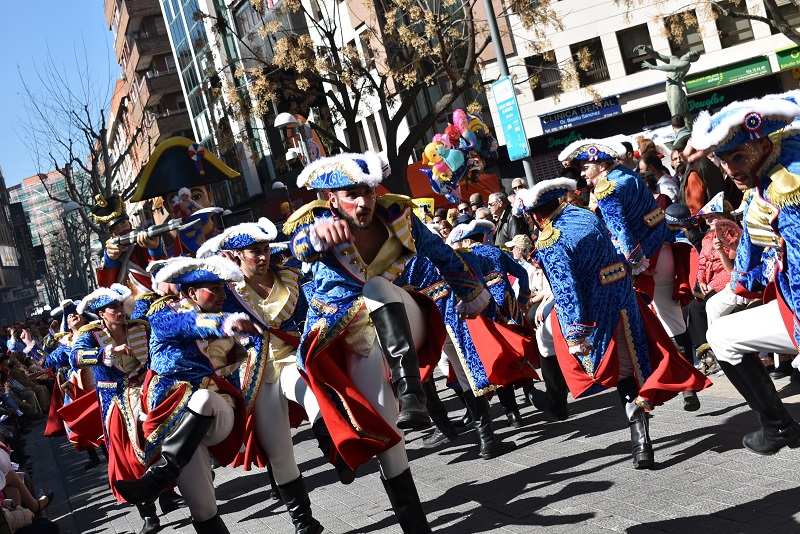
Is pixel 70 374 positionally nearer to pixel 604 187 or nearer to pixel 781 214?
pixel 604 187

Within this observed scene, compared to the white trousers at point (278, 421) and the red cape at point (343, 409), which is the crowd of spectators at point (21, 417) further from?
the red cape at point (343, 409)

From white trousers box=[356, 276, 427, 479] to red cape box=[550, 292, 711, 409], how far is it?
176 cm

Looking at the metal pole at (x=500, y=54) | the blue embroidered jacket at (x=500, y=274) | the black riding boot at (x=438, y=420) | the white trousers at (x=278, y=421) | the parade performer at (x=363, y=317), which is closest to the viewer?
the parade performer at (x=363, y=317)

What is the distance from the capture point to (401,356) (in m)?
5.44

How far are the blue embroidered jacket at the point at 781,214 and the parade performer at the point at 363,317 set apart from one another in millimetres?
1643

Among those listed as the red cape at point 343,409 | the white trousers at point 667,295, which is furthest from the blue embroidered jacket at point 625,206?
the red cape at point 343,409

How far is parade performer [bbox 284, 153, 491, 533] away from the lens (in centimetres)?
552

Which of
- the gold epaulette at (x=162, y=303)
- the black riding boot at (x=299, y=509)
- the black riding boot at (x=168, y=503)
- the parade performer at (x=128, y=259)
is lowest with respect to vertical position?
the black riding boot at (x=168, y=503)

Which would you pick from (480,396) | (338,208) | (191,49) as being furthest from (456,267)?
(191,49)

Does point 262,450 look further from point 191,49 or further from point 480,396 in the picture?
point 191,49

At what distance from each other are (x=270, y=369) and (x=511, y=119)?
8170 millimetres

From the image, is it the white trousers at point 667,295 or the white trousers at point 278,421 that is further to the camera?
the white trousers at point 667,295

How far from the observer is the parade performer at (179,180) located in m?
11.0

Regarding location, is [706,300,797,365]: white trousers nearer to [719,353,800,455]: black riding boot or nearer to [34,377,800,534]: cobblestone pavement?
[719,353,800,455]: black riding boot
